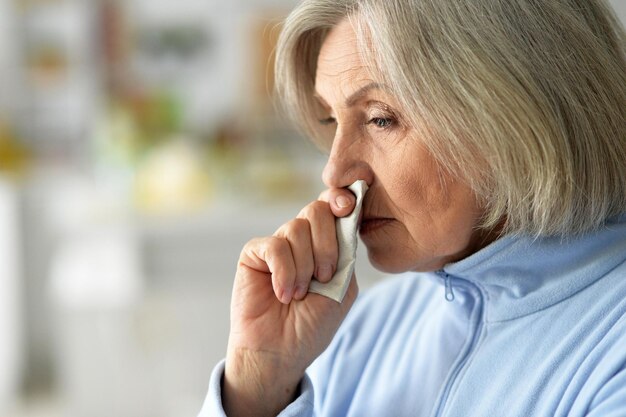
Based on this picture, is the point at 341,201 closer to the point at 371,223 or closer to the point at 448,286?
the point at 371,223

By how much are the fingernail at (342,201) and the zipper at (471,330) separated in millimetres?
164

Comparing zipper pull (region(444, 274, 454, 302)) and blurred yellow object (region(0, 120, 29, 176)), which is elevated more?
blurred yellow object (region(0, 120, 29, 176))

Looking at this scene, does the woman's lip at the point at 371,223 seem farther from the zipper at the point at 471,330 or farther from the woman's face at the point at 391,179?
the zipper at the point at 471,330

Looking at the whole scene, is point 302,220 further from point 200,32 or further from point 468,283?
point 200,32

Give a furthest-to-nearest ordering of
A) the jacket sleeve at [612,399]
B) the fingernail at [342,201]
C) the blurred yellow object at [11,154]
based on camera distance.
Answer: the blurred yellow object at [11,154] → the fingernail at [342,201] → the jacket sleeve at [612,399]

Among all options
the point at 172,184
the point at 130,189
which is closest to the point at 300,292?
the point at 172,184

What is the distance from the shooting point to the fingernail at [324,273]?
1.15 m

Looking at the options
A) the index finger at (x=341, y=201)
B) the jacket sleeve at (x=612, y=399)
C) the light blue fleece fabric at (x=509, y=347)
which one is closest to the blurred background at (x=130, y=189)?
the light blue fleece fabric at (x=509, y=347)

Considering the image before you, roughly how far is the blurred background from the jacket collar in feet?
6.34

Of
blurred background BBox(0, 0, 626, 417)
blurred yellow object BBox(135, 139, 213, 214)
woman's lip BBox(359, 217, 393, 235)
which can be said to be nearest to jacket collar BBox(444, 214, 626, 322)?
woman's lip BBox(359, 217, 393, 235)

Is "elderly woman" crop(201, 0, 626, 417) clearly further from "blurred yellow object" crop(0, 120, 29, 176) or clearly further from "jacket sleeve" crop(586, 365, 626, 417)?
"blurred yellow object" crop(0, 120, 29, 176)

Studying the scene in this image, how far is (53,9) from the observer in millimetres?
4359

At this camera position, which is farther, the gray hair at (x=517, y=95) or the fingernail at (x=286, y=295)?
the fingernail at (x=286, y=295)

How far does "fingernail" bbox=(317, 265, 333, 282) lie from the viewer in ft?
3.79
